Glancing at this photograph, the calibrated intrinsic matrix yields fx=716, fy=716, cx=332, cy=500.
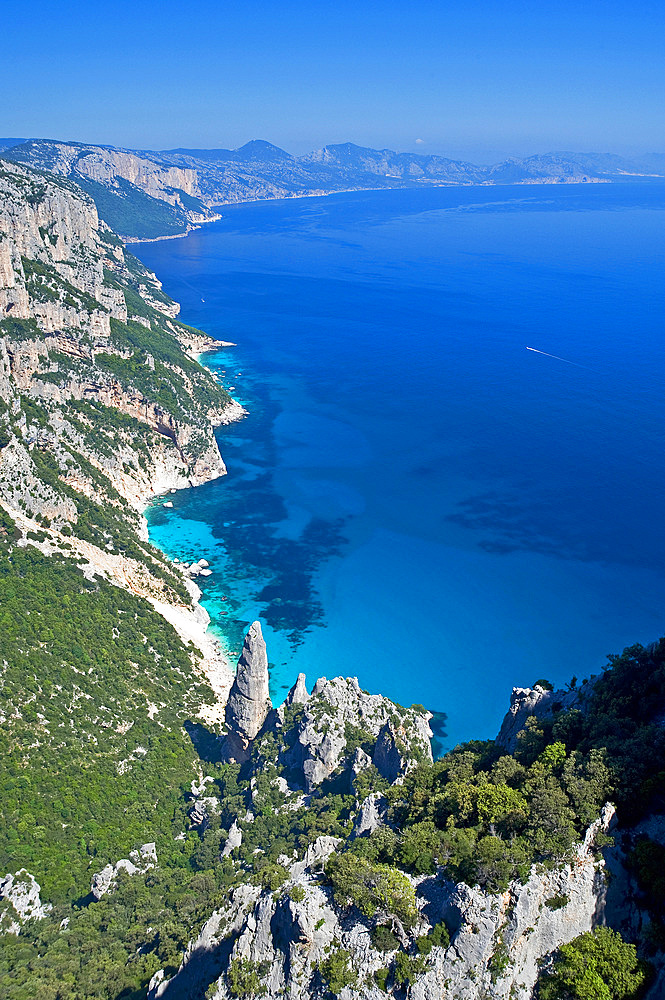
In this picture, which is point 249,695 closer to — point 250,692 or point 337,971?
point 250,692

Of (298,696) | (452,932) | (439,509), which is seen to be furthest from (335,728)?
(439,509)

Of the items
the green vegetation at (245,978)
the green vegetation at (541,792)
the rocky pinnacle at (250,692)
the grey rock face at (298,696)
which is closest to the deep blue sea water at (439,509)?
the rocky pinnacle at (250,692)

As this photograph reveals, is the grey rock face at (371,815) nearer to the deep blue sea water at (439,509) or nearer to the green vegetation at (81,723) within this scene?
the green vegetation at (81,723)

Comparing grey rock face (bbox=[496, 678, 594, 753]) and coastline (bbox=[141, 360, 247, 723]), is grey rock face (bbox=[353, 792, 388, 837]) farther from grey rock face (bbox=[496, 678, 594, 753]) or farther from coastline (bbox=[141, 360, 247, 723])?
coastline (bbox=[141, 360, 247, 723])

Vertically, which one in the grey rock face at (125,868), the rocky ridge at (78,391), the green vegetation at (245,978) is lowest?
the grey rock face at (125,868)

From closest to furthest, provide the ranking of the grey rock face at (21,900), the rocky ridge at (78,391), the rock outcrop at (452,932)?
the rock outcrop at (452,932)
the grey rock face at (21,900)
the rocky ridge at (78,391)

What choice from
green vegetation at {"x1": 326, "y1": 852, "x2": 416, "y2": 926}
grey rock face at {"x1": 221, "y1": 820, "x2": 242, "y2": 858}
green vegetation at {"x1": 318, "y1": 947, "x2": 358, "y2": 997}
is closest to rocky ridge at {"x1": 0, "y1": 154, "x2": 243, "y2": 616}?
grey rock face at {"x1": 221, "y1": 820, "x2": 242, "y2": 858}
